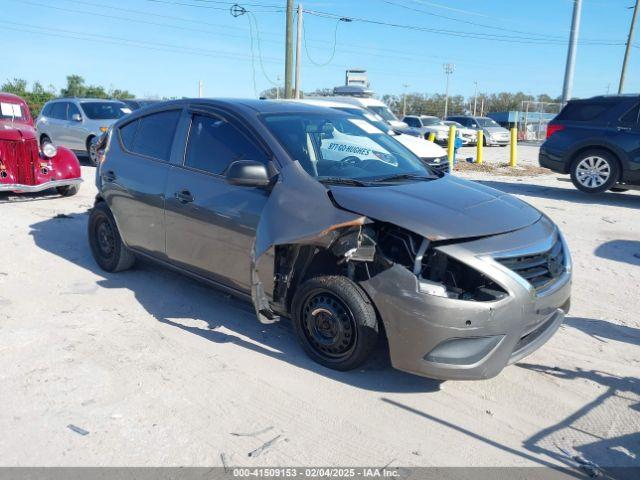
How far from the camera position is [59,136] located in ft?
51.4

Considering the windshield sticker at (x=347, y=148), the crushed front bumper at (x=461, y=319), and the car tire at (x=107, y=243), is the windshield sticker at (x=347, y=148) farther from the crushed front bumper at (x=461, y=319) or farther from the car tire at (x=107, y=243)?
the car tire at (x=107, y=243)

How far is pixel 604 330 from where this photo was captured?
183 inches

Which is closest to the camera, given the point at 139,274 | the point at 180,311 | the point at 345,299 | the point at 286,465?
the point at 286,465

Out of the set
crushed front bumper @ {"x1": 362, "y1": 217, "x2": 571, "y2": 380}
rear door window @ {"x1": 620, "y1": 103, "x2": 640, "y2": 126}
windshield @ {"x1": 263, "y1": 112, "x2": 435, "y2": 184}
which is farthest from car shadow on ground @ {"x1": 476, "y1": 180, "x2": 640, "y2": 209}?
crushed front bumper @ {"x1": 362, "y1": 217, "x2": 571, "y2": 380}

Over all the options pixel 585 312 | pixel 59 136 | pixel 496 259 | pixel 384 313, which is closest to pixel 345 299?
pixel 384 313

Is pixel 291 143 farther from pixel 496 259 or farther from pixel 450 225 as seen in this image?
pixel 496 259

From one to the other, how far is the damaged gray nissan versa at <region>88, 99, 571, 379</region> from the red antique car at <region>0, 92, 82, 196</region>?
5.26m

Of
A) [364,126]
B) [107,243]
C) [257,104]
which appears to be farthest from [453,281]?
[107,243]

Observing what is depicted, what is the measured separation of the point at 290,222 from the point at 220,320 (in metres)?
1.35

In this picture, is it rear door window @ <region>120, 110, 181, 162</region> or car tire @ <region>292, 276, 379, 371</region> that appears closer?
car tire @ <region>292, 276, 379, 371</region>

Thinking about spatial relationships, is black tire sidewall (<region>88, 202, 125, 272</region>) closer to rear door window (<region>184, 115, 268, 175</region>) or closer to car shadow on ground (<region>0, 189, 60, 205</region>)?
rear door window (<region>184, 115, 268, 175</region>)

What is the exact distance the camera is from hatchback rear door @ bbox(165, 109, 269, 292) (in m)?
4.25

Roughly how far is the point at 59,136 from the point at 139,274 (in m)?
11.5

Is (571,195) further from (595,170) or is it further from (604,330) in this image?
(604,330)
